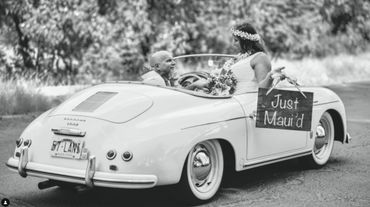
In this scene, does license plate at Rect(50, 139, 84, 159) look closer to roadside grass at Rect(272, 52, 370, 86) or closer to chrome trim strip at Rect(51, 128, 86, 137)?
chrome trim strip at Rect(51, 128, 86, 137)

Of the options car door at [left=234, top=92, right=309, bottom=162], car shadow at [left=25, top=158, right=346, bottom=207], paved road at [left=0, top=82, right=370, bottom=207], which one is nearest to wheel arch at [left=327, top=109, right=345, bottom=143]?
paved road at [left=0, top=82, right=370, bottom=207]

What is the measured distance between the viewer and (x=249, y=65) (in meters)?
6.82

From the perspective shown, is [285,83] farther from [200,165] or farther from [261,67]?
[200,165]

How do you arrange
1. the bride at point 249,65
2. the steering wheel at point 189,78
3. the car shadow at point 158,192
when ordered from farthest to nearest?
the steering wheel at point 189,78, the bride at point 249,65, the car shadow at point 158,192

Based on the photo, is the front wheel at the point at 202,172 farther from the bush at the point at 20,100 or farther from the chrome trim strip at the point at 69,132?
the bush at the point at 20,100

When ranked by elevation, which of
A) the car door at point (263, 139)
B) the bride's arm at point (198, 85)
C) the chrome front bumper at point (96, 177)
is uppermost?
the bride's arm at point (198, 85)

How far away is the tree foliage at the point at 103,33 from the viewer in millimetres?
15617

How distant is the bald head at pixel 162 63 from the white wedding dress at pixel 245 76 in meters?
0.64

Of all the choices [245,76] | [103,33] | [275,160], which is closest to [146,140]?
[275,160]

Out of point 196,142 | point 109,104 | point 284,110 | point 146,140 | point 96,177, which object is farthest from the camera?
point 284,110

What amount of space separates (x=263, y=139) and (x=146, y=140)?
1.40 m

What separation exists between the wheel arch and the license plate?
306 centimetres

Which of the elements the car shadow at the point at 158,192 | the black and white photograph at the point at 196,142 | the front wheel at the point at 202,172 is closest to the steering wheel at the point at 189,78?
the black and white photograph at the point at 196,142

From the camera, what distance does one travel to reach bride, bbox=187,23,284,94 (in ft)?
21.9
